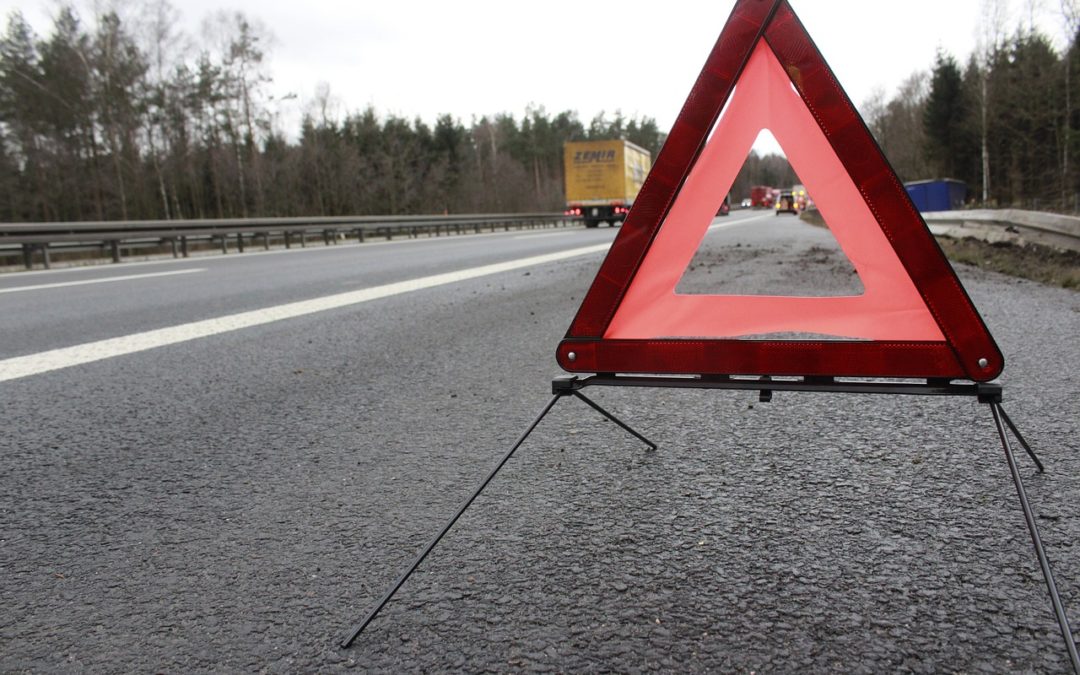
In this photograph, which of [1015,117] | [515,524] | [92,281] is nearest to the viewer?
[515,524]

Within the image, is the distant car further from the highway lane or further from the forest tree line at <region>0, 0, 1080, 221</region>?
the forest tree line at <region>0, 0, 1080, 221</region>

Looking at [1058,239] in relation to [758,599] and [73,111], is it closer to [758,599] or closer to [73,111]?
[758,599]

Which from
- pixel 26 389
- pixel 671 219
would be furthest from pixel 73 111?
pixel 671 219

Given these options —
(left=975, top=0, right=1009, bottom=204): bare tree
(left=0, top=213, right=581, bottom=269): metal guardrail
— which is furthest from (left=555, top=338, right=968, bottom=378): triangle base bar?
(left=975, top=0, right=1009, bottom=204): bare tree

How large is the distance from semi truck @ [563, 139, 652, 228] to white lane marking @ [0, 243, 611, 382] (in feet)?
88.5

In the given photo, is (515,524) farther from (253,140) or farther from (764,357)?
(253,140)

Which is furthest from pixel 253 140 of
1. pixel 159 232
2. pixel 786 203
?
pixel 786 203

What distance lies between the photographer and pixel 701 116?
1.74 meters

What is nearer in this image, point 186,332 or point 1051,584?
point 1051,584

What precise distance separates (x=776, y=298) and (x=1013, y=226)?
8.84 metres

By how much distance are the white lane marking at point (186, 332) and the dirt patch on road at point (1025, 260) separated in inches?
206

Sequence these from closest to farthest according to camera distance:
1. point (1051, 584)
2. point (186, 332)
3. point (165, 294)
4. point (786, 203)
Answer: point (1051, 584) < point (786, 203) < point (186, 332) < point (165, 294)

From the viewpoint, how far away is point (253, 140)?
50594 millimetres

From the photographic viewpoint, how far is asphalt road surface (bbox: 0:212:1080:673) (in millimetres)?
1462
